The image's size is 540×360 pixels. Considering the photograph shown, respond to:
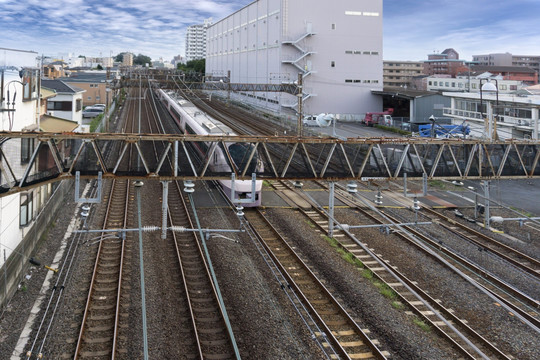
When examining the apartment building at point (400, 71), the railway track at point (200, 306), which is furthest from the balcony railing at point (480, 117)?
the apartment building at point (400, 71)

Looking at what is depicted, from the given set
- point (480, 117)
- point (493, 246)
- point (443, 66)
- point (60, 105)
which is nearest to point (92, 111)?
point (60, 105)

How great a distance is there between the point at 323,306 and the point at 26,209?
368 inches

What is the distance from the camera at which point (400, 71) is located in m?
95.1

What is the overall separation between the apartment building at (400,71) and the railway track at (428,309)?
83782 millimetres

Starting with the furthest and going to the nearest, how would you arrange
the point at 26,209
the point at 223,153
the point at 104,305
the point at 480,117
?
the point at 480,117 → the point at 223,153 → the point at 26,209 → the point at 104,305

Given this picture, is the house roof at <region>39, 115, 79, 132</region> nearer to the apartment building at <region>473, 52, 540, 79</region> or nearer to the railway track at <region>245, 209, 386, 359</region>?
the railway track at <region>245, 209, 386, 359</region>

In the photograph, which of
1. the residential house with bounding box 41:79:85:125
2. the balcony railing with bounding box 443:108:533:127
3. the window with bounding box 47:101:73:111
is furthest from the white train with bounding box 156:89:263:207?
the balcony railing with bounding box 443:108:533:127

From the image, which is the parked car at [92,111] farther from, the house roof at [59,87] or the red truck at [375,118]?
the red truck at [375,118]

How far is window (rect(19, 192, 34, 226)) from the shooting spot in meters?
13.4

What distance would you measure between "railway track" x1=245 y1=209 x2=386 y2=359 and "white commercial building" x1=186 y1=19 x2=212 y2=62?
573 ft

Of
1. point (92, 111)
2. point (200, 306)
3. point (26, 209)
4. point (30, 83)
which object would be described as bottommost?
point (200, 306)

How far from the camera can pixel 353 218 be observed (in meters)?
17.5

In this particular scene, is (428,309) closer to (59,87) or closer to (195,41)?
(59,87)

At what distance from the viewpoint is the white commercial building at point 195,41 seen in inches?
7052
